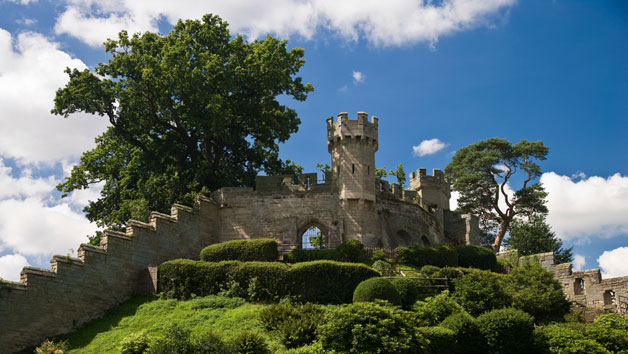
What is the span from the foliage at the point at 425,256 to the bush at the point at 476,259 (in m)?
1.35

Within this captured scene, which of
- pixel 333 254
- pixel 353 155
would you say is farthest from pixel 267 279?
pixel 353 155

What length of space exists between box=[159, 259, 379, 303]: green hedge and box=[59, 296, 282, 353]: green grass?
88 cm

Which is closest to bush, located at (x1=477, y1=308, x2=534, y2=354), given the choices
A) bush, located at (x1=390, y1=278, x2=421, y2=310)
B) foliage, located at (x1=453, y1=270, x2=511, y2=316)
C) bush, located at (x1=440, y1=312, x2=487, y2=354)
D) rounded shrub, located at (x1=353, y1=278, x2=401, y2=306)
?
bush, located at (x1=440, y1=312, x2=487, y2=354)

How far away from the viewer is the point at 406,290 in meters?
31.4

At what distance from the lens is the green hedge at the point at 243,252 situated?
3569cm

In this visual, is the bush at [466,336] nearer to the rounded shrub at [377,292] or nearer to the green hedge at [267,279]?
the rounded shrub at [377,292]

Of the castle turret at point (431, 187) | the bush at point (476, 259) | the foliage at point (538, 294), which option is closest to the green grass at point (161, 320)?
the foliage at point (538, 294)

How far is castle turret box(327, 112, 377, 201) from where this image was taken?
4153 centimetres

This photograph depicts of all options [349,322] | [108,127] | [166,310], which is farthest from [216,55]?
[349,322]

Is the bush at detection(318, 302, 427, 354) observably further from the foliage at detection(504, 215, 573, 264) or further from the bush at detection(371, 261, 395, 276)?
the foliage at detection(504, 215, 573, 264)

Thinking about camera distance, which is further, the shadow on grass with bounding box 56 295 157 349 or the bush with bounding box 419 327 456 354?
the shadow on grass with bounding box 56 295 157 349

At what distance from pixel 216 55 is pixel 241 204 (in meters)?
9.29

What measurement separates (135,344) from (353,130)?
20.4m

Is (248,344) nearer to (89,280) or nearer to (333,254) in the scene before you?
(89,280)
